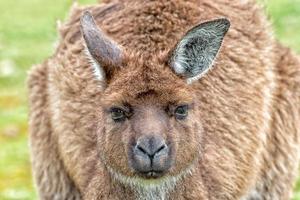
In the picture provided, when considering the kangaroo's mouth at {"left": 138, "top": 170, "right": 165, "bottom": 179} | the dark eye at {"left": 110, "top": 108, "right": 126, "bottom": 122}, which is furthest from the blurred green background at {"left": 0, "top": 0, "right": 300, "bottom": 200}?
the kangaroo's mouth at {"left": 138, "top": 170, "right": 165, "bottom": 179}

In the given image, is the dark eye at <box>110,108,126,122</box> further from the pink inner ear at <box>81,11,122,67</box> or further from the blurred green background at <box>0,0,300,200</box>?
the blurred green background at <box>0,0,300,200</box>

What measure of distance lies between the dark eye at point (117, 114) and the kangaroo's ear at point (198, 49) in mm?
449

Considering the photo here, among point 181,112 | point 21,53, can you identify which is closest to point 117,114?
point 181,112

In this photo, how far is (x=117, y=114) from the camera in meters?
6.43

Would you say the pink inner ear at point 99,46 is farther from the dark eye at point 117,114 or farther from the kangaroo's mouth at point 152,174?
the kangaroo's mouth at point 152,174

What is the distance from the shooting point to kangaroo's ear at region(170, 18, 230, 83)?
6.41m

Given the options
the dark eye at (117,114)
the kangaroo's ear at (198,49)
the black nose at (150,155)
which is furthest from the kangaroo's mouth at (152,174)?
the kangaroo's ear at (198,49)

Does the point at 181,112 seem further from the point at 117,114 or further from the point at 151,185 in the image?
the point at 151,185

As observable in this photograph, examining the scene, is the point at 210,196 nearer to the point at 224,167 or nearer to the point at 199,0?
the point at 224,167

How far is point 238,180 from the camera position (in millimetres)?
7711

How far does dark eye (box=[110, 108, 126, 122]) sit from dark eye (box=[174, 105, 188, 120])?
0.34 meters

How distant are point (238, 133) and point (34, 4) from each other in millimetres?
18891

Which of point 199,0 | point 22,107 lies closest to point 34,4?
point 22,107

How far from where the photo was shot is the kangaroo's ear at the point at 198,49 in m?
6.41
